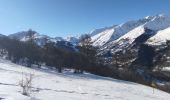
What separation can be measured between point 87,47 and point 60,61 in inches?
1338

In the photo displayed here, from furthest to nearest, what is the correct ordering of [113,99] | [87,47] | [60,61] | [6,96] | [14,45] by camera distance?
[87,47], [14,45], [60,61], [113,99], [6,96]

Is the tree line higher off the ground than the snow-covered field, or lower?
higher

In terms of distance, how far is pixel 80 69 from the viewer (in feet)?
219

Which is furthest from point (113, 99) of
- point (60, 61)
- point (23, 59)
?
point (23, 59)

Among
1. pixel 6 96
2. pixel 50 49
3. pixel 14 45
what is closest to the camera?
pixel 6 96

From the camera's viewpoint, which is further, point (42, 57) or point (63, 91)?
point (42, 57)

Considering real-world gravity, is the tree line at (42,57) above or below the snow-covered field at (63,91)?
above

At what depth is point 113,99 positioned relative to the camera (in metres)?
19.9

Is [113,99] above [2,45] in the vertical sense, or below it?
below

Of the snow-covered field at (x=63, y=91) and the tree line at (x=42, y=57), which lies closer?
the snow-covered field at (x=63, y=91)

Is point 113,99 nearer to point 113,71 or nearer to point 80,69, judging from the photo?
point 80,69

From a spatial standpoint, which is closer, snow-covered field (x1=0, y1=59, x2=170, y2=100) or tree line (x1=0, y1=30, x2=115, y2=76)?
snow-covered field (x1=0, y1=59, x2=170, y2=100)

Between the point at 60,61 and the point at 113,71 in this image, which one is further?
the point at 113,71

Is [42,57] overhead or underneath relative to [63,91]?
overhead
